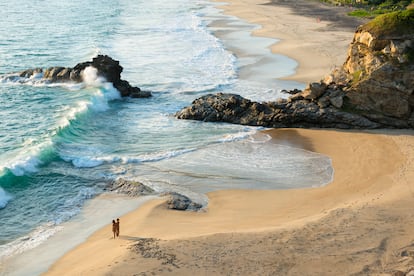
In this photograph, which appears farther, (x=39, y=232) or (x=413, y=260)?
(x=39, y=232)

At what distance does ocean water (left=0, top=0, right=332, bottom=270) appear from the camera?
65.8ft

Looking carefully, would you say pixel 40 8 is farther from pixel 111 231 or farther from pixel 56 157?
pixel 111 231

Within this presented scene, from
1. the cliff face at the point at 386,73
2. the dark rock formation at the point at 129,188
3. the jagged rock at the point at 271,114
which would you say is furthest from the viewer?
the jagged rock at the point at 271,114

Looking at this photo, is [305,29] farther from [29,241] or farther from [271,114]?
[29,241]

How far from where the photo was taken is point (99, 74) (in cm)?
3375

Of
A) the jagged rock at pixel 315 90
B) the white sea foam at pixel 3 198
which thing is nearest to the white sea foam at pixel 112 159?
the white sea foam at pixel 3 198

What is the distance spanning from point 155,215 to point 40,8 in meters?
61.0

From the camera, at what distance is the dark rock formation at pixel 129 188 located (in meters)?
19.7

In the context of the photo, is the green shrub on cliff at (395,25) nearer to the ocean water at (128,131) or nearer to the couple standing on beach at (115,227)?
the ocean water at (128,131)

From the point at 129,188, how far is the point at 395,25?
14.7 metres

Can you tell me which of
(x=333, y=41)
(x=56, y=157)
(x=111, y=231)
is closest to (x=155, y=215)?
(x=111, y=231)

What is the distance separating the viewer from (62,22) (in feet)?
198

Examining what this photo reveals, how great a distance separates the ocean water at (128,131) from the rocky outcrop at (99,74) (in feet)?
2.01

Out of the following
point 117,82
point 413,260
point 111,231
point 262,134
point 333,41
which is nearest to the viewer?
point 413,260
